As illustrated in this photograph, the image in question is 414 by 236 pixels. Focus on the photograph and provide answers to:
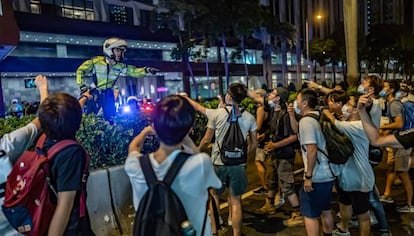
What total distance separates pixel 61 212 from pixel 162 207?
57cm

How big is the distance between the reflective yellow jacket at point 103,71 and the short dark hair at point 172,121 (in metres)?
3.11

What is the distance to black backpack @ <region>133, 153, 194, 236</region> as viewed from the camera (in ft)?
6.81

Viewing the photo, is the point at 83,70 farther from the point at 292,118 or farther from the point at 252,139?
the point at 292,118

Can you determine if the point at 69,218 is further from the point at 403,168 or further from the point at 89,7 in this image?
the point at 89,7

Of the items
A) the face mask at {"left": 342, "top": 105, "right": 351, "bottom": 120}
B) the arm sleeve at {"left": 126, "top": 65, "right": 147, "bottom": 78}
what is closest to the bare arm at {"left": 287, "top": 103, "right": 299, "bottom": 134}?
the face mask at {"left": 342, "top": 105, "right": 351, "bottom": 120}

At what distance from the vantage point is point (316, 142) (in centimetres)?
391

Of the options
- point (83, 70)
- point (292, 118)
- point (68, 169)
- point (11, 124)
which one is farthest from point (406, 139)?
point (11, 124)

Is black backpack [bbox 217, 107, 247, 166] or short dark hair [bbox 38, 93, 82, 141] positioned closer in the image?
short dark hair [bbox 38, 93, 82, 141]

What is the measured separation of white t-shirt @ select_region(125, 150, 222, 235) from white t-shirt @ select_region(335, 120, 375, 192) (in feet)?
7.90

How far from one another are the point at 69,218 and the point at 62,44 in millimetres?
25921

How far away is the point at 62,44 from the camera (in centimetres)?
2617

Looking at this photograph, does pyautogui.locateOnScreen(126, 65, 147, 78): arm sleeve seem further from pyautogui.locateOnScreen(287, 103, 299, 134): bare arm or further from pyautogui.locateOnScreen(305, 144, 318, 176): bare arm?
pyautogui.locateOnScreen(305, 144, 318, 176): bare arm

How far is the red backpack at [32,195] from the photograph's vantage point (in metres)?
2.21

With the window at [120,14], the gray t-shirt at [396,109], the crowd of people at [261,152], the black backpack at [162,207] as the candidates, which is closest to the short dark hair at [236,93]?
the crowd of people at [261,152]
